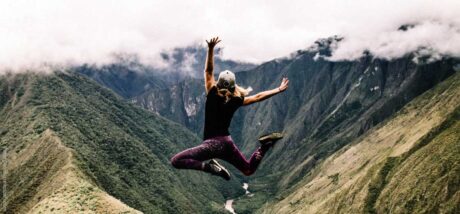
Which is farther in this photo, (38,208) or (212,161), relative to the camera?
(38,208)

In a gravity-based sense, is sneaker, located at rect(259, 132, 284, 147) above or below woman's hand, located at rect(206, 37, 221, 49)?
below

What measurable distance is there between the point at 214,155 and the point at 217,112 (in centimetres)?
153

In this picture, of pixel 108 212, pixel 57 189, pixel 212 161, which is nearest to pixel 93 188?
pixel 57 189

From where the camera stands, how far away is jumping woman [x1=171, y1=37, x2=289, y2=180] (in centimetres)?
1680

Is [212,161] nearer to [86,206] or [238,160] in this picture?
[238,160]

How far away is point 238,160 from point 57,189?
189706 millimetres

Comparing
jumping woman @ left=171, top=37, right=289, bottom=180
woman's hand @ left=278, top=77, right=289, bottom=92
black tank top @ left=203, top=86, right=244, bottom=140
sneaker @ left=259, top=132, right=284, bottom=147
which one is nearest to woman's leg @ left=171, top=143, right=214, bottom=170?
jumping woman @ left=171, top=37, right=289, bottom=180

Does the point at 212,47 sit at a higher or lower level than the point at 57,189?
higher

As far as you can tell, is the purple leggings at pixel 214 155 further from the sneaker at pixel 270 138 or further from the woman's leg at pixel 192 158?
the sneaker at pixel 270 138

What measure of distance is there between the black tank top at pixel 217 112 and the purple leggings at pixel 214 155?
0.93 feet

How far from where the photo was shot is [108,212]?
154250mm

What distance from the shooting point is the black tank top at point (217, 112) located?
16.9 meters

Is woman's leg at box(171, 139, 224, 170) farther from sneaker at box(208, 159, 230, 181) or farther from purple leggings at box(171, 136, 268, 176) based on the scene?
sneaker at box(208, 159, 230, 181)

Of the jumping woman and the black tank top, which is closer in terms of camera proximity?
the jumping woman
